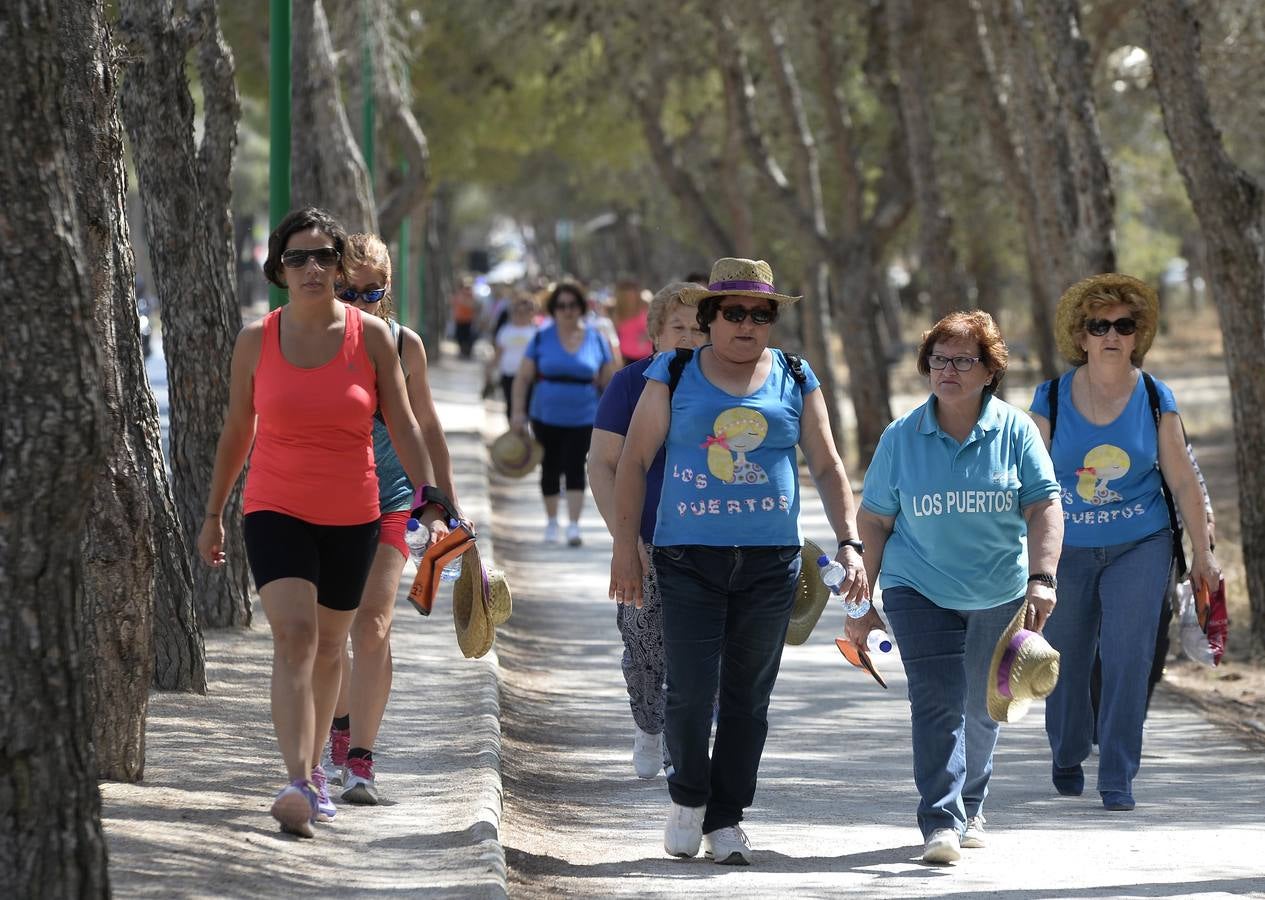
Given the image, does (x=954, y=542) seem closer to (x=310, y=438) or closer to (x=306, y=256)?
(x=310, y=438)

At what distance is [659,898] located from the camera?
6.20m

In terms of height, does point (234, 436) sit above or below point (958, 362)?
below

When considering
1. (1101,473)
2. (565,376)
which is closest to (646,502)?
(1101,473)

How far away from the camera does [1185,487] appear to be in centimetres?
767

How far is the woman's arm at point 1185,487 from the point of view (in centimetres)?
764

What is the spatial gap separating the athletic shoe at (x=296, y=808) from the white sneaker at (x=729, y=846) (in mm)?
1206

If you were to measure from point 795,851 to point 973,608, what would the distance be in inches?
38.0

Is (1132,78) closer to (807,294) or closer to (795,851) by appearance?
(807,294)

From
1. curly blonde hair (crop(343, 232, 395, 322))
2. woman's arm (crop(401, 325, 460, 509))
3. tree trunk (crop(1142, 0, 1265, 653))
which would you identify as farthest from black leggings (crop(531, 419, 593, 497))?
woman's arm (crop(401, 325, 460, 509))

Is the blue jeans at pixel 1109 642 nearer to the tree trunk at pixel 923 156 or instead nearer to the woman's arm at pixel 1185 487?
the woman's arm at pixel 1185 487

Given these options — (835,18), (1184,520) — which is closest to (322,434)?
(1184,520)

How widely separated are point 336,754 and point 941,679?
2.06m

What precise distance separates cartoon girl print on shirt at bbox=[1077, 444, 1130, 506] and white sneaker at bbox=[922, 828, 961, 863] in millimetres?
1634

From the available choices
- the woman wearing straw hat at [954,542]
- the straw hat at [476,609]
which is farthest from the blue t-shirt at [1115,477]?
the straw hat at [476,609]
